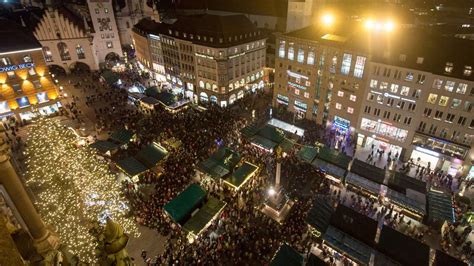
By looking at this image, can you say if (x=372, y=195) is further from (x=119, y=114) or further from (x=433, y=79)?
(x=119, y=114)

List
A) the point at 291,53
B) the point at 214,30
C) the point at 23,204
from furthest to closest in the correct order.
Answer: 1. the point at 214,30
2. the point at 291,53
3. the point at 23,204

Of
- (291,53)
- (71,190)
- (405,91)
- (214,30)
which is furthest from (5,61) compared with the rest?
(405,91)

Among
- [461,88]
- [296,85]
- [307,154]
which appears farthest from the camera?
[296,85]

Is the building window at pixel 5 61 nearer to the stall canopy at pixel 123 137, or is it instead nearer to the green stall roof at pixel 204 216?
the stall canopy at pixel 123 137

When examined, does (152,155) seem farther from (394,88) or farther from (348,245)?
(394,88)

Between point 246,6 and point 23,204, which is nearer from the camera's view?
point 23,204

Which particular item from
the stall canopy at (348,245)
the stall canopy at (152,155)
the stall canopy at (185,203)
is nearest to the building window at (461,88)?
the stall canopy at (348,245)
